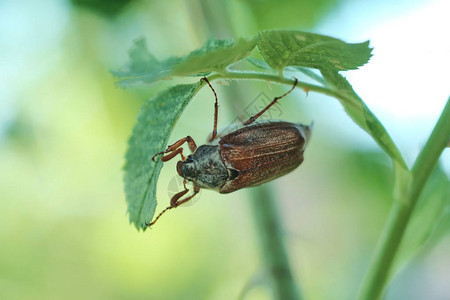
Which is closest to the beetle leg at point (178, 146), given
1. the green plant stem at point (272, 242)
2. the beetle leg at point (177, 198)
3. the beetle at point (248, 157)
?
the beetle at point (248, 157)

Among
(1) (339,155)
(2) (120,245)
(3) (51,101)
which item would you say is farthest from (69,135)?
(1) (339,155)

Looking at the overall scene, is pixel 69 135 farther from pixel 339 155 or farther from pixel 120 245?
pixel 339 155

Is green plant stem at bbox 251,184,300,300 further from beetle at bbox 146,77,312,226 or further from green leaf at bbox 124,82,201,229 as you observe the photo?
green leaf at bbox 124,82,201,229

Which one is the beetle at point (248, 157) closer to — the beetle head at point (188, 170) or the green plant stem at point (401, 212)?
the beetle head at point (188, 170)

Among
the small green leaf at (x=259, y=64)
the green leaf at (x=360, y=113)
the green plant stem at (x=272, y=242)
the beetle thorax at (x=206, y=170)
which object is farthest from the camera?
the beetle thorax at (x=206, y=170)

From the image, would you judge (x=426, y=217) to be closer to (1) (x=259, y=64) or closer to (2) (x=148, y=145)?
(1) (x=259, y=64)

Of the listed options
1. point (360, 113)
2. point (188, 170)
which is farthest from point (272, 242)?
point (360, 113)

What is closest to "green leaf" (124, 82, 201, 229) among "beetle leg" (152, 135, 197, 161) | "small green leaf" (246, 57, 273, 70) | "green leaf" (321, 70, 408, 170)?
"small green leaf" (246, 57, 273, 70)
